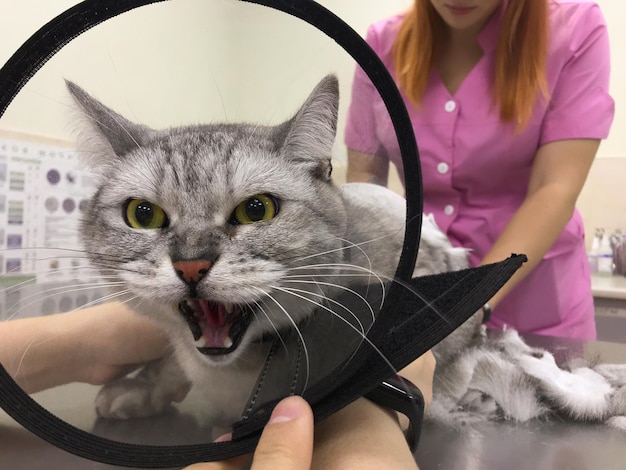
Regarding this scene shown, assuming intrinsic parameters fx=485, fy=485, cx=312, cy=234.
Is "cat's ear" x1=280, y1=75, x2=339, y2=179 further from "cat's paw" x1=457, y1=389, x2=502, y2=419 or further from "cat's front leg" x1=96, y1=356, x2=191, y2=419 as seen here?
"cat's paw" x1=457, y1=389, x2=502, y2=419

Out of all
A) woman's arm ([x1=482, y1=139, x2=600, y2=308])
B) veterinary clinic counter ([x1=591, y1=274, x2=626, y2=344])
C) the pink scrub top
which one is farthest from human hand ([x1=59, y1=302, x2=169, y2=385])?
veterinary clinic counter ([x1=591, y1=274, x2=626, y2=344])

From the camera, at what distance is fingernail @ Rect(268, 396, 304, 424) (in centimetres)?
36

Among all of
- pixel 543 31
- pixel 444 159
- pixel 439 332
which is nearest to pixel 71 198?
pixel 439 332

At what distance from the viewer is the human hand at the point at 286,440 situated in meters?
0.34

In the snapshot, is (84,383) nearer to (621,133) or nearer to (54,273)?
(54,273)

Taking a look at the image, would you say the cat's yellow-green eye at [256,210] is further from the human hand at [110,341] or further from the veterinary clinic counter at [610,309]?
the veterinary clinic counter at [610,309]

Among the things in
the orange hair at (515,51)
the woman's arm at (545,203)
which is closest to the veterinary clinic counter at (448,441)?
the woman's arm at (545,203)

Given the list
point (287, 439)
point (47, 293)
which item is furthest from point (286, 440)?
point (47, 293)

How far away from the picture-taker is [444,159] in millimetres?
878

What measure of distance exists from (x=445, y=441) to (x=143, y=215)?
1.37 feet

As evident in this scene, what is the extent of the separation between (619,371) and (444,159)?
430mm

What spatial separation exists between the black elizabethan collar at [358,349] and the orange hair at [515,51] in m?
0.60

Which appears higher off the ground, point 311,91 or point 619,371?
point 311,91

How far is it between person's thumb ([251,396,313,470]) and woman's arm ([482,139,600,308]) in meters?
0.64
